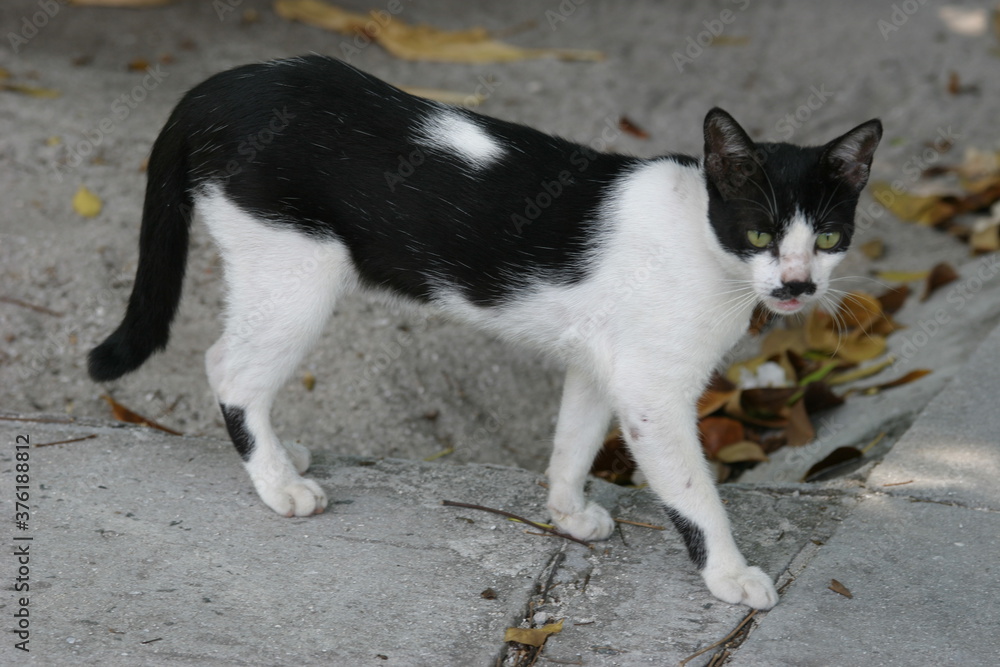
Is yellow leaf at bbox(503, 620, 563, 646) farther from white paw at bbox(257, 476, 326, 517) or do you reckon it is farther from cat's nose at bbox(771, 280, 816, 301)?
cat's nose at bbox(771, 280, 816, 301)

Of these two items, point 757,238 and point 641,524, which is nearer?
point 757,238

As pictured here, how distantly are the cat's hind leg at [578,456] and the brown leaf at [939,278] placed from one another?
2321mm

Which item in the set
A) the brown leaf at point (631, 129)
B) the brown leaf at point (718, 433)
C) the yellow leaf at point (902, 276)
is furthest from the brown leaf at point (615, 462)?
the brown leaf at point (631, 129)

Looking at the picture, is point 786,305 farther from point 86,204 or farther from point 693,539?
point 86,204

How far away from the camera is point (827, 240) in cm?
253

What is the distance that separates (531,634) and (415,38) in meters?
5.02

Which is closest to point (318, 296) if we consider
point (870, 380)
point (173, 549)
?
point (173, 549)

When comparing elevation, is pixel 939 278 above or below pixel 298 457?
above

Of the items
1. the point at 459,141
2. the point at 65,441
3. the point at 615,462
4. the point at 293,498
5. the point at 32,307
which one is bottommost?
the point at 32,307

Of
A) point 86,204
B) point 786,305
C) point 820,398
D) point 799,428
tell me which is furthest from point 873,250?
point 86,204

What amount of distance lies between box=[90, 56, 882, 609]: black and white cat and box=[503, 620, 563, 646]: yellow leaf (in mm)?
460

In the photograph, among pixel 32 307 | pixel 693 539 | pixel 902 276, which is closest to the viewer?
pixel 693 539

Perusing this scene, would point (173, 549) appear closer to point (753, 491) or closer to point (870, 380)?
point (753, 491)

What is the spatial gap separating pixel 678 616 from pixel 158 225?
72.4 inches
